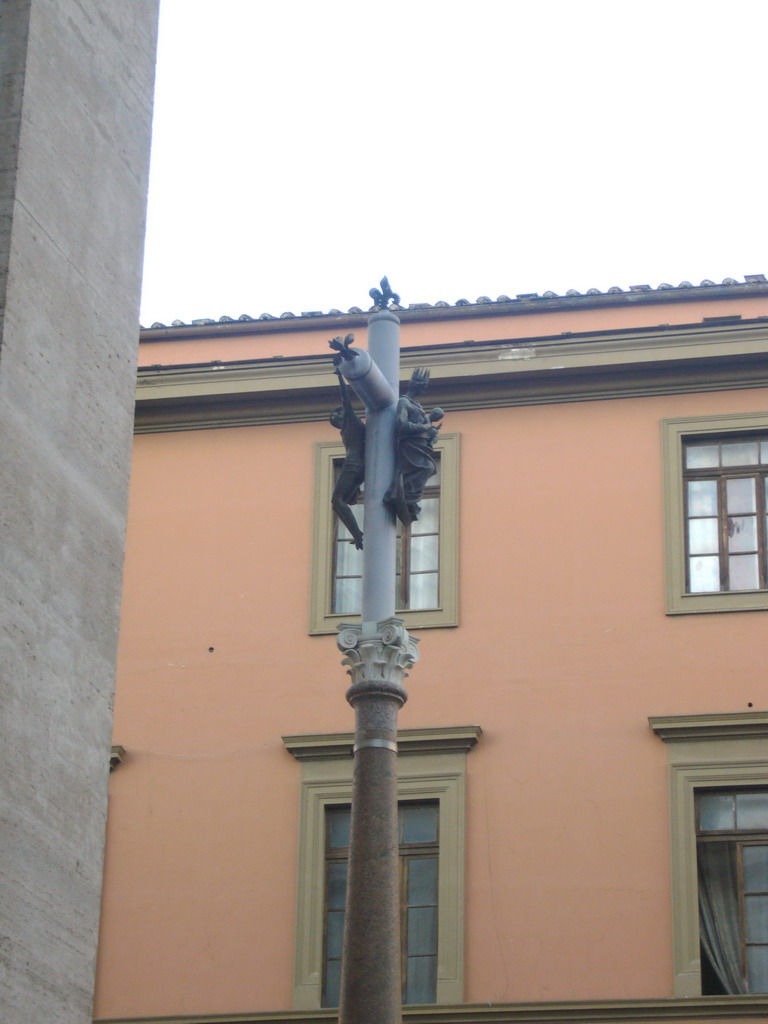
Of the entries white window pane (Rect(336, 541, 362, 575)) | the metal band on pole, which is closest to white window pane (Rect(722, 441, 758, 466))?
white window pane (Rect(336, 541, 362, 575))

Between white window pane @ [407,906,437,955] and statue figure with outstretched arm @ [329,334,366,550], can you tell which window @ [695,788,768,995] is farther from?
statue figure with outstretched arm @ [329,334,366,550]

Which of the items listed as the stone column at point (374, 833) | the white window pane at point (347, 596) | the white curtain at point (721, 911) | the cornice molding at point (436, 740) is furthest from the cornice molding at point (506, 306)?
the stone column at point (374, 833)

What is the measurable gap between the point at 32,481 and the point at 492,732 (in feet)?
41.8

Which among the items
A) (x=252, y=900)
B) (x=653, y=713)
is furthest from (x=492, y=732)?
(x=252, y=900)

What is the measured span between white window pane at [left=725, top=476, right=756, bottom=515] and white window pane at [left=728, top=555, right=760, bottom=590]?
476 mm

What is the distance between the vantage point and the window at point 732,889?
61.5ft

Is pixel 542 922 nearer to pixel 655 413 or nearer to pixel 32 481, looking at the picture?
pixel 655 413

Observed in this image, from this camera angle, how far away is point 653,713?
1988 cm

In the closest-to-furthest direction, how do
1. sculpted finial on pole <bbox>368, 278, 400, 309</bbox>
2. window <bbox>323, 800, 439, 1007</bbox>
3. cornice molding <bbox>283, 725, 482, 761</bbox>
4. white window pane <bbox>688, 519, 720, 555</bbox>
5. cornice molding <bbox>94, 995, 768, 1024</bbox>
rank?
sculpted finial on pole <bbox>368, 278, 400, 309</bbox>, cornice molding <bbox>94, 995, 768, 1024</bbox>, window <bbox>323, 800, 439, 1007</bbox>, cornice molding <bbox>283, 725, 482, 761</bbox>, white window pane <bbox>688, 519, 720, 555</bbox>

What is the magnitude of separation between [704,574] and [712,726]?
171 centimetres

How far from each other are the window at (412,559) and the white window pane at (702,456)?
232 centimetres

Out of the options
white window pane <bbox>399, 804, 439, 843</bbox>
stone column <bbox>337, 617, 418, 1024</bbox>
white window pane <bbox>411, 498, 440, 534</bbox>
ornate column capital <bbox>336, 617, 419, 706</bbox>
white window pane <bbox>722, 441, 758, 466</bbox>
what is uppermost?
white window pane <bbox>722, 441, 758, 466</bbox>

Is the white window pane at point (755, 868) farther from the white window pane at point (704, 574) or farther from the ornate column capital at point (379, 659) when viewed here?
the ornate column capital at point (379, 659)

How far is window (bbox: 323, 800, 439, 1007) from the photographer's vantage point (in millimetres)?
19266
